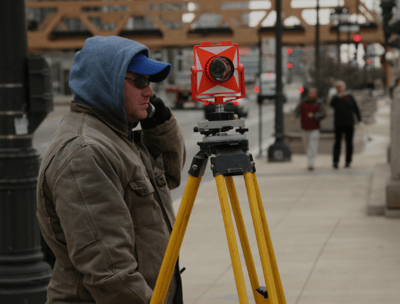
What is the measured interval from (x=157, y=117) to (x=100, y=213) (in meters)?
0.76

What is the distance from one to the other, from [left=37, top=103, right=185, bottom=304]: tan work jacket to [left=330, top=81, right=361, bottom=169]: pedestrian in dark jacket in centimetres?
1237

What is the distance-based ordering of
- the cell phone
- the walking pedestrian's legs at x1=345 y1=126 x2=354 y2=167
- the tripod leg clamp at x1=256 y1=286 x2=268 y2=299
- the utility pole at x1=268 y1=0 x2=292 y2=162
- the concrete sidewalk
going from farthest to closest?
the utility pole at x1=268 y1=0 x2=292 y2=162
the walking pedestrian's legs at x1=345 y1=126 x2=354 y2=167
the concrete sidewalk
the cell phone
the tripod leg clamp at x1=256 y1=286 x2=268 y2=299

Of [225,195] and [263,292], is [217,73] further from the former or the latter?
[263,292]

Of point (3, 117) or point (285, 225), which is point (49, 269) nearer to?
point (3, 117)

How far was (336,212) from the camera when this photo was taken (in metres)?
9.52

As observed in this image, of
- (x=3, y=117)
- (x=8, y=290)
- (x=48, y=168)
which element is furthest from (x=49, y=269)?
(x=48, y=168)

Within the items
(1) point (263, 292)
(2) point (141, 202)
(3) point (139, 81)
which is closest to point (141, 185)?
(2) point (141, 202)

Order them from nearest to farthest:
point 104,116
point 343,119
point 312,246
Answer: point 104,116
point 312,246
point 343,119

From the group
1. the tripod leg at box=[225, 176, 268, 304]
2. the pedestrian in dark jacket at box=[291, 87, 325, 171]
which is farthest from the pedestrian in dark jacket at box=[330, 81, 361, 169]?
the tripod leg at box=[225, 176, 268, 304]

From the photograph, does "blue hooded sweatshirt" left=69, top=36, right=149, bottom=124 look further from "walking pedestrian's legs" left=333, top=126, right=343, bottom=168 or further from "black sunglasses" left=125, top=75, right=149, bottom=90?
"walking pedestrian's legs" left=333, top=126, right=343, bottom=168

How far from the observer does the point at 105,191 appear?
2168mm

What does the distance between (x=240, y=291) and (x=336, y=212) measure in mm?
7477

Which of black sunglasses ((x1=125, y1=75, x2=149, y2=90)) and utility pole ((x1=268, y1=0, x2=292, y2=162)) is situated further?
utility pole ((x1=268, y1=0, x2=292, y2=162))

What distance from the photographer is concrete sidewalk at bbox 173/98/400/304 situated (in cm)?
566
